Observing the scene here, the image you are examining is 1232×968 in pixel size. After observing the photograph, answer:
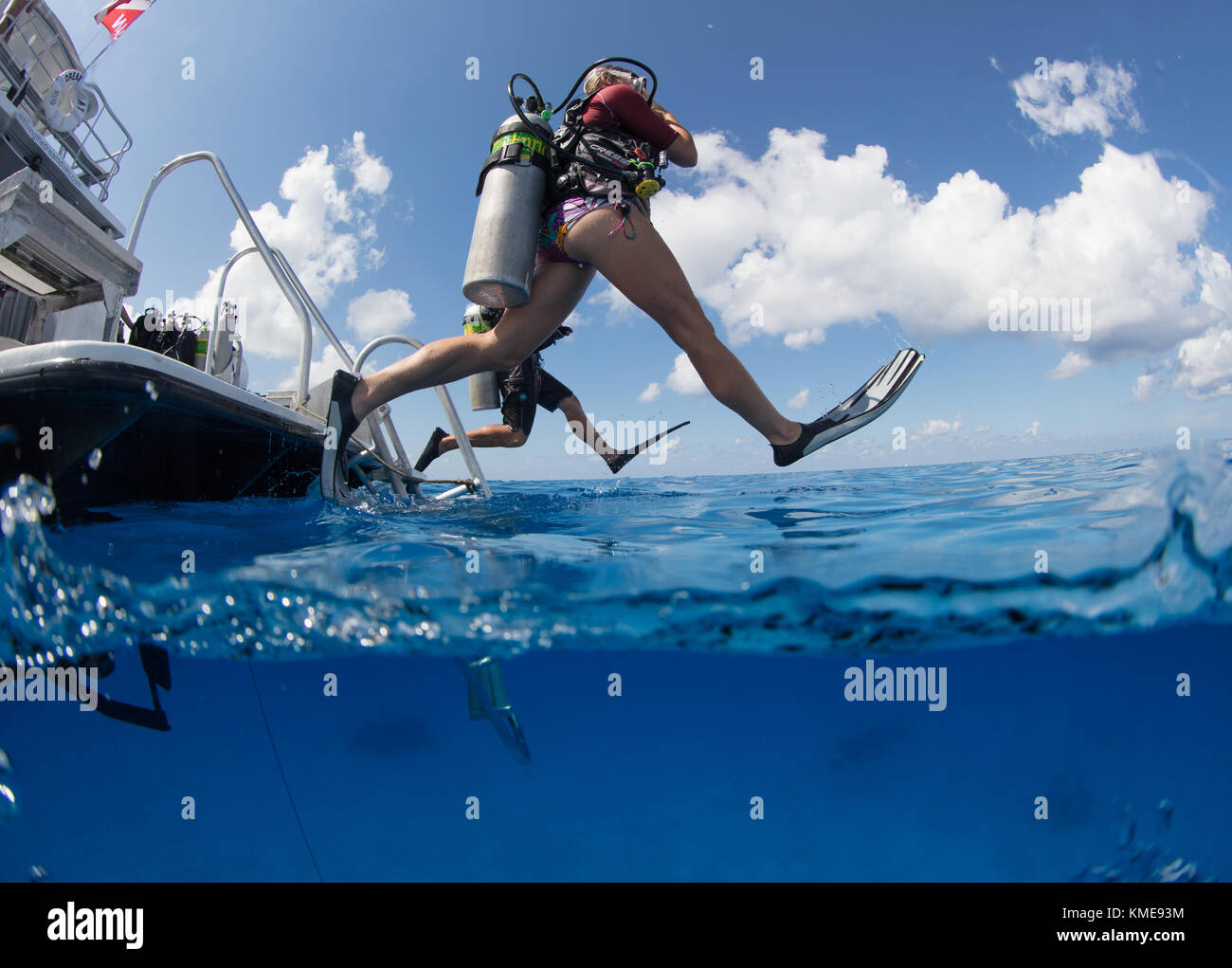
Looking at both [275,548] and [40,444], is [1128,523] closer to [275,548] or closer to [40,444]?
[275,548]

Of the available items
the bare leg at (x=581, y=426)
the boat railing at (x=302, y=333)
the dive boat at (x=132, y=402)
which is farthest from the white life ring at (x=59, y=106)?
the bare leg at (x=581, y=426)

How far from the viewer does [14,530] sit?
2.66 metres

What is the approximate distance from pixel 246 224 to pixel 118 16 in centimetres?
1544

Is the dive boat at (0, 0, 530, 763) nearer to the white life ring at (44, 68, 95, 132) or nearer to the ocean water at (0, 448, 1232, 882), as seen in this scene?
the ocean water at (0, 448, 1232, 882)

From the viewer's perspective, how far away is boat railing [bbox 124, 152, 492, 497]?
4426 mm

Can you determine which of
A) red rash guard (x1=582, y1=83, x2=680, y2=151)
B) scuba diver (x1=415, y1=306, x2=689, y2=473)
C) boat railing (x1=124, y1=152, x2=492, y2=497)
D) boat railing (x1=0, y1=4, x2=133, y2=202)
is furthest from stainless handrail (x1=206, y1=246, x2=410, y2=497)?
boat railing (x1=0, y1=4, x2=133, y2=202)

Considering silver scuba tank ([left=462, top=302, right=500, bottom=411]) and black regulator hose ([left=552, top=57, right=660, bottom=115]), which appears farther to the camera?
silver scuba tank ([left=462, top=302, right=500, bottom=411])

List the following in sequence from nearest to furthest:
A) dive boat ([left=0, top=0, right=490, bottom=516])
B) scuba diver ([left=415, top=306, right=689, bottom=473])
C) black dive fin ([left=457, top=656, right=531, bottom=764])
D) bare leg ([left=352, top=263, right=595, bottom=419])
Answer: dive boat ([left=0, top=0, right=490, bottom=516]) → bare leg ([left=352, top=263, right=595, bottom=419]) → black dive fin ([left=457, top=656, right=531, bottom=764]) → scuba diver ([left=415, top=306, right=689, bottom=473])

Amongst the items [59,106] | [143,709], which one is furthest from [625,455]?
[59,106]

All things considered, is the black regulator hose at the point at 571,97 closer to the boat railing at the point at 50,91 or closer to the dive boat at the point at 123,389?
the dive boat at the point at 123,389

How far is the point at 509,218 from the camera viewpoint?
9.68ft

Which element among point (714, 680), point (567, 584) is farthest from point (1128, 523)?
point (714, 680)

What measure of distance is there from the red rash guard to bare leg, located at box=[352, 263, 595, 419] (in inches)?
30.3
